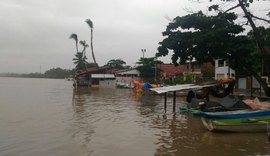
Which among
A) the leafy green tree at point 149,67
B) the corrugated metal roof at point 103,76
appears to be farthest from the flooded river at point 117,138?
the corrugated metal roof at point 103,76

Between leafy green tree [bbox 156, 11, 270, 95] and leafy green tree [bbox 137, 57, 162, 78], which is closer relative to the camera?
leafy green tree [bbox 156, 11, 270, 95]

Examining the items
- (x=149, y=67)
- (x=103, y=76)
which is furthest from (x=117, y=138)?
(x=103, y=76)

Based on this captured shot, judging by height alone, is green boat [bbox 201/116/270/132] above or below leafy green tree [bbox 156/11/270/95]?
below

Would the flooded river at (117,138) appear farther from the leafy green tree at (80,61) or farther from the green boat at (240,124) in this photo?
the leafy green tree at (80,61)

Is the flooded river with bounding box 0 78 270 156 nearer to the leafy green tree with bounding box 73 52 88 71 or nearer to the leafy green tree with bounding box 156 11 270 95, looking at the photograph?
the leafy green tree with bounding box 156 11 270 95

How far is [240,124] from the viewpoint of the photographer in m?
15.0

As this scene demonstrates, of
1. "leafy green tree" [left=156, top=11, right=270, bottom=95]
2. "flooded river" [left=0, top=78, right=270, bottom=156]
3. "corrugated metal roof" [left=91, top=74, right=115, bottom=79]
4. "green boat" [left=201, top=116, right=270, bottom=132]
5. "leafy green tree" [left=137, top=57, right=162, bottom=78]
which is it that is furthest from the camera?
"corrugated metal roof" [left=91, top=74, right=115, bottom=79]

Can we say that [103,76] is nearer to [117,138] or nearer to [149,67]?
[149,67]

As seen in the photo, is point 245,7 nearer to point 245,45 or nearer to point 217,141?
point 245,45

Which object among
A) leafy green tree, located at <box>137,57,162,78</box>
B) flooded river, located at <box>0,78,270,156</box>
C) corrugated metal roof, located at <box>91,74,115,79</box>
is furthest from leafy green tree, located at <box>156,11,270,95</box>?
corrugated metal roof, located at <box>91,74,115,79</box>

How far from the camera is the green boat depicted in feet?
49.1

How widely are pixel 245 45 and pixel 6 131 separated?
16.2m

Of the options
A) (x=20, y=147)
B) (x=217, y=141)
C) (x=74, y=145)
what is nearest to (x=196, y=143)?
(x=217, y=141)

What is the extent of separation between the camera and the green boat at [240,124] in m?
15.0
